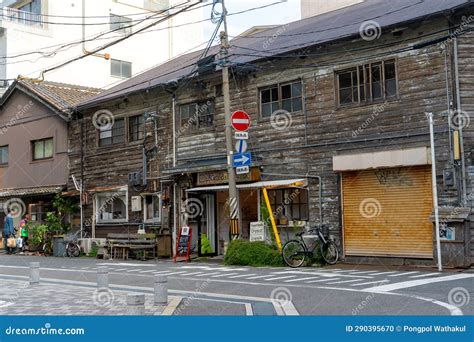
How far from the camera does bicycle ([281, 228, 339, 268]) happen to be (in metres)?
17.1

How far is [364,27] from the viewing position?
17984mm

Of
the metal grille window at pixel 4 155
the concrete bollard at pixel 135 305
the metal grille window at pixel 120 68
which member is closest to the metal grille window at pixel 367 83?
the concrete bollard at pixel 135 305

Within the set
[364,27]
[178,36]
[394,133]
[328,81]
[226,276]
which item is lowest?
[226,276]

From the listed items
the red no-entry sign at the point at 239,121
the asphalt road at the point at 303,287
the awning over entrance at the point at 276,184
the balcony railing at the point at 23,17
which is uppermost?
the balcony railing at the point at 23,17

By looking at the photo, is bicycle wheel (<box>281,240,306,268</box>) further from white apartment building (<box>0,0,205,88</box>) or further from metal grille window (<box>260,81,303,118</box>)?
white apartment building (<box>0,0,205,88</box>)

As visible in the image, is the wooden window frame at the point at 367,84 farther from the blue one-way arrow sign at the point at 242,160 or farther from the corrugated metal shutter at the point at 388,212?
the blue one-way arrow sign at the point at 242,160

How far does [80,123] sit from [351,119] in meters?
14.0

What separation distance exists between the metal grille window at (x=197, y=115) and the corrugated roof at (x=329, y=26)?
4.14 feet

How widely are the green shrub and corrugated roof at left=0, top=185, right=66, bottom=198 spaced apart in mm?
12324

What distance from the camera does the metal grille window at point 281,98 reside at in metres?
19.4

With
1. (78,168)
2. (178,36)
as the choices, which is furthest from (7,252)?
(178,36)

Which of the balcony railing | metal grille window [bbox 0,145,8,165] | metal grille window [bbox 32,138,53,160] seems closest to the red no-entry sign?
metal grille window [bbox 32,138,53,160]

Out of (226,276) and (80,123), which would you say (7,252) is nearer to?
(80,123)

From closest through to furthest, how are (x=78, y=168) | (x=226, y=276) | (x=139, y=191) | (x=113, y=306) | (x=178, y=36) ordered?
(x=113, y=306) < (x=226, y=276) < (x=139, y=191) < (x=78, y=168) < (x=178, y=36)
